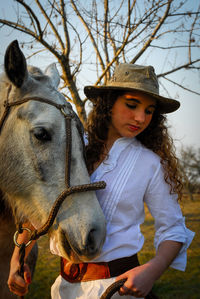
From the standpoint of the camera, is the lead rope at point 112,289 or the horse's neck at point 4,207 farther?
the horse's neck at point 4,207

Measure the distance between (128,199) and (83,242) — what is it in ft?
1.36

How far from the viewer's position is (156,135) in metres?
1.81

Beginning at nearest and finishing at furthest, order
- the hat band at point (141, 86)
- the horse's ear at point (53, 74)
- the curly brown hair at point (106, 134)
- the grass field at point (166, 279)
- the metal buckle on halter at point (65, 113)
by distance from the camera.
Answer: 1. the metal buckle on halter at point (65, 113)
2. the hat band at point (141, 86)
3. the curly brown hair at point (106, 134)
4. the horse's ear at point (53, 74)
5. the grass field at point (166, 279)

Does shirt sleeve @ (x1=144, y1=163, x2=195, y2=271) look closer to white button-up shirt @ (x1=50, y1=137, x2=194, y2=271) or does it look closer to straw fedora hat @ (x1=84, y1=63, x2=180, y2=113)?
white button-up shirt @ (x1=50, y1=137, x2=194, y2=271)

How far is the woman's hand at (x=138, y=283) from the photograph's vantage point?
1.10m

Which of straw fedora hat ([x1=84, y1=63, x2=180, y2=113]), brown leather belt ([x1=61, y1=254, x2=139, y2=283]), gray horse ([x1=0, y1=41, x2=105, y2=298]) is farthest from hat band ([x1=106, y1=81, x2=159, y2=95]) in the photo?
brown leather belt ([x1=61, y1=254, x2=139, y2=283])

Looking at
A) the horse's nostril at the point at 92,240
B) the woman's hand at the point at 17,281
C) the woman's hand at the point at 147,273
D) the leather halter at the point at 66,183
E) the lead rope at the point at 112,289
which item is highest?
the leather halter at the point at 66,183

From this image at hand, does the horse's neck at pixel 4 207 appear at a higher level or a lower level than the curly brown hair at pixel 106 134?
lower

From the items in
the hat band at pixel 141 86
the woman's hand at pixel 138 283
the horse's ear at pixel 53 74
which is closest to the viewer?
the woman's hand at pixel 138 283

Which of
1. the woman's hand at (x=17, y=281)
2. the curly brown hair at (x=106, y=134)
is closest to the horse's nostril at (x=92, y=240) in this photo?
the curly brown hair at (x=106, y=134)

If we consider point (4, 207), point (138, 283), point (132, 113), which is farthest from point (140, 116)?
point (4, 207)

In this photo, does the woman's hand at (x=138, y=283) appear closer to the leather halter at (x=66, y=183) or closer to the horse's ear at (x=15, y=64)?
the leather halter at (x=66, y=183)

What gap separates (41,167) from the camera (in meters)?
1.32

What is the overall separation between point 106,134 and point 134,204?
668 millimetres
